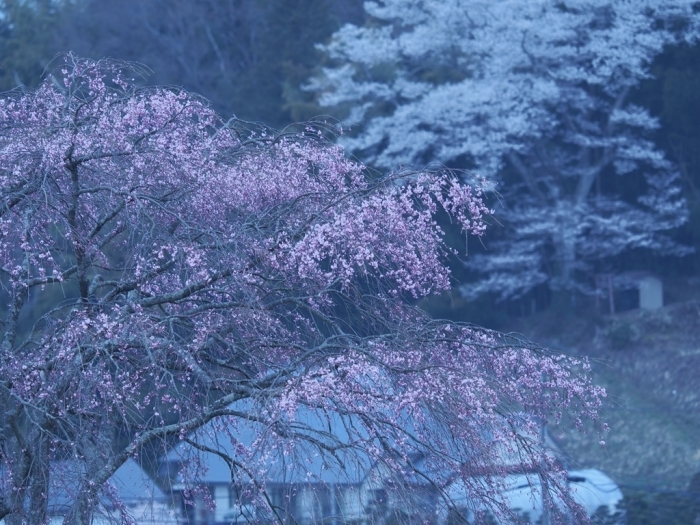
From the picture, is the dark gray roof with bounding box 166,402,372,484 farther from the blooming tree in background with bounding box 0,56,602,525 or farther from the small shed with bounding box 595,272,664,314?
the small shed with bounding box 595,272,664,314

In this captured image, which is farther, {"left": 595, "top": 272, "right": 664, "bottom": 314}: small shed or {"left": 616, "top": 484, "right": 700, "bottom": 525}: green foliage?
{"left": 595, "top": 272, "right": 664, "bottom": 314}: small shed

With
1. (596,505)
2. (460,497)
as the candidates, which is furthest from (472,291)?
(460,497)

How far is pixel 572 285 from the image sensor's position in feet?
63.6

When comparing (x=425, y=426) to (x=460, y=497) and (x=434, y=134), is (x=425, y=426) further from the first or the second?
(x=434, y=134)

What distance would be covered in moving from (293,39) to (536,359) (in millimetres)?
17231

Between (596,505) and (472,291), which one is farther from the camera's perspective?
(472,291)

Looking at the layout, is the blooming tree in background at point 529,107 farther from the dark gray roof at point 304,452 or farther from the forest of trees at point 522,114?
the dark gray roof at point 304,452

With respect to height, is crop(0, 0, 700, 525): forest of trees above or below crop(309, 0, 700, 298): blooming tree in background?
below

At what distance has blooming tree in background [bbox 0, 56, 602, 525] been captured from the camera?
3.97 m

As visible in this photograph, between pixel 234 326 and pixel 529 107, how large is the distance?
559 inches

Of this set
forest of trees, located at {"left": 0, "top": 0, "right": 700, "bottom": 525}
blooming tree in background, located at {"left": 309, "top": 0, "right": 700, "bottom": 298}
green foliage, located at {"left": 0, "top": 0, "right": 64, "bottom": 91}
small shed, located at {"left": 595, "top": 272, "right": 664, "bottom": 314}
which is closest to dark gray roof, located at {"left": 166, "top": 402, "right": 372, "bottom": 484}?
forest of trees, located at {"left": 0, "top": 0, "right": 700, "bottom": 525}

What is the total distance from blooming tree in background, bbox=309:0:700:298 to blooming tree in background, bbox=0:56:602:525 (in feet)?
38.1

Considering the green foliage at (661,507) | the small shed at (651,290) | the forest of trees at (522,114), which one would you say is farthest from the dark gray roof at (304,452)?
the small shed at (651,290)

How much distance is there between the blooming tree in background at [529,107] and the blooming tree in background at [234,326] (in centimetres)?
1162
